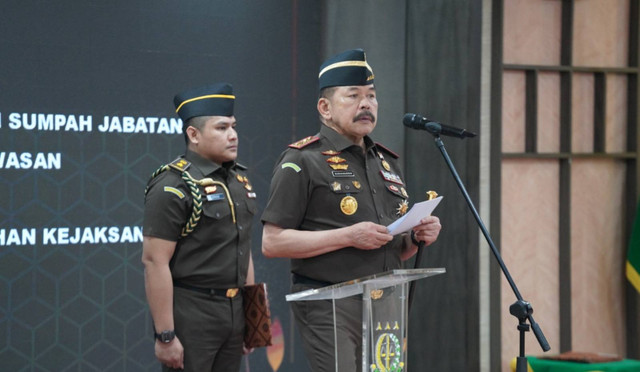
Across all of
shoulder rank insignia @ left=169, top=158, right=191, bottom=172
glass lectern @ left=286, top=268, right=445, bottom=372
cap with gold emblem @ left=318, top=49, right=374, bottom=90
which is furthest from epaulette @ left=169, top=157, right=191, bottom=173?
glass lectern @ left=286, top=268, right=445, bottom=372

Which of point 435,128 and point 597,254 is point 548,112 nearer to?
point 597,254

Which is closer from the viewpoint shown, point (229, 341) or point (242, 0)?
point (229, 341)

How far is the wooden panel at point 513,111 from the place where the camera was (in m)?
5.00

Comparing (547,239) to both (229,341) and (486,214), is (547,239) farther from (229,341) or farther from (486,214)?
(229,341)

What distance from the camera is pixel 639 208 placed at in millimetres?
5055

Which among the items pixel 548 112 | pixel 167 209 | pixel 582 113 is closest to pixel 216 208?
pixel 167 209

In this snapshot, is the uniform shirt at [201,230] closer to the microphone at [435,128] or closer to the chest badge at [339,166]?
the chest badge at [339,166]

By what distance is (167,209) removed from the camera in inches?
128

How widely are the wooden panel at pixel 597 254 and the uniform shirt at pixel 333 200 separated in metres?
2.47

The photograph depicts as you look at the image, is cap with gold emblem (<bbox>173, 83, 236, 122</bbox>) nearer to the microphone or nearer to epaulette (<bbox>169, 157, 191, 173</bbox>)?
epaulette (<bbox>169, 157, 191, 173</bbox>)

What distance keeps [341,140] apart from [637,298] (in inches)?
115

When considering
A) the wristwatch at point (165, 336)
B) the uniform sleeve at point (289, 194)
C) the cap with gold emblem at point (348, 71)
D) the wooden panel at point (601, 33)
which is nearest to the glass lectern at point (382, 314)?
the uniform sleeve at point (289, 194)

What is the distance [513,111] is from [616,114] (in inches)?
26.5

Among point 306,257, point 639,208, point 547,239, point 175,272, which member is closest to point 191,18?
point 175,272
